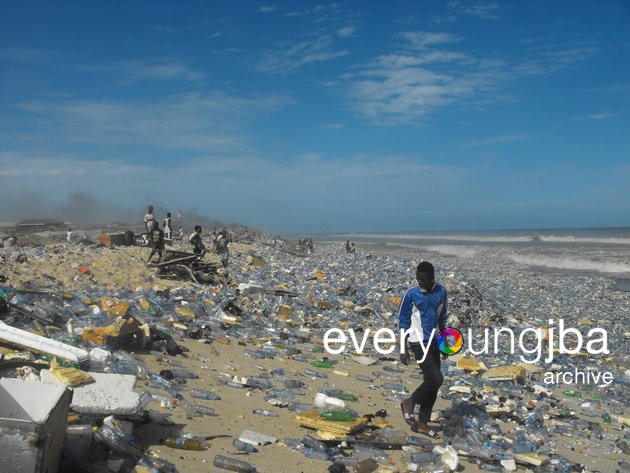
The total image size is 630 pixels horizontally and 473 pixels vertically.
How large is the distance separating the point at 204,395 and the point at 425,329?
220cm

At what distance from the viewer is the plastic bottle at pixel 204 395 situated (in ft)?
16.6

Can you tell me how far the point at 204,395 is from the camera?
5117 mm

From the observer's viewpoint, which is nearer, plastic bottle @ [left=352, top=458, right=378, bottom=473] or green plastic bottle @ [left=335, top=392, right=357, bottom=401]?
plastic bottle @ [left=352, top=458, right=378, bottom=473]

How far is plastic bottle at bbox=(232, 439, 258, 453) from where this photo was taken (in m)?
4.00

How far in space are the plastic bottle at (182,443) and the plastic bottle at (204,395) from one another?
1165 mm

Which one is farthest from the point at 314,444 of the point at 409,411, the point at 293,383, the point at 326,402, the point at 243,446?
the point at 293,383

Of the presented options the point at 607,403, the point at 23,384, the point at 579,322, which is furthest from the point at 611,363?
the point at 23,384

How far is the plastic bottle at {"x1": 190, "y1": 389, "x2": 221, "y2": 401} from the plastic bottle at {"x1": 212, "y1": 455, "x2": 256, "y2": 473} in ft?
4.46

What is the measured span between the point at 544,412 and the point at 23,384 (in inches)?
212

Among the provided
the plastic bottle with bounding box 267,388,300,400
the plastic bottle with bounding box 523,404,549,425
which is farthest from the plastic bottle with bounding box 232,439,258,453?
the plastic bottle with bounding box 523,404,549,425

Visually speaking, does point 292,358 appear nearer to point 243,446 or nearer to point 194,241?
point 243,446

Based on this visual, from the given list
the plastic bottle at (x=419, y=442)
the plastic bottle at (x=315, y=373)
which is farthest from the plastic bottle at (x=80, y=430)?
the plastic bottle at (x=315, y=373)

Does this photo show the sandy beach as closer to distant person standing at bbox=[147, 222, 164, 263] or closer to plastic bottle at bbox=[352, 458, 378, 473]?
plastic bottle at bbox=[352, 458, 378, 473]

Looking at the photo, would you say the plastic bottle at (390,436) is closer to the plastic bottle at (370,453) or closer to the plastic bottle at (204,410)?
the plastic bottle at (370,453)
